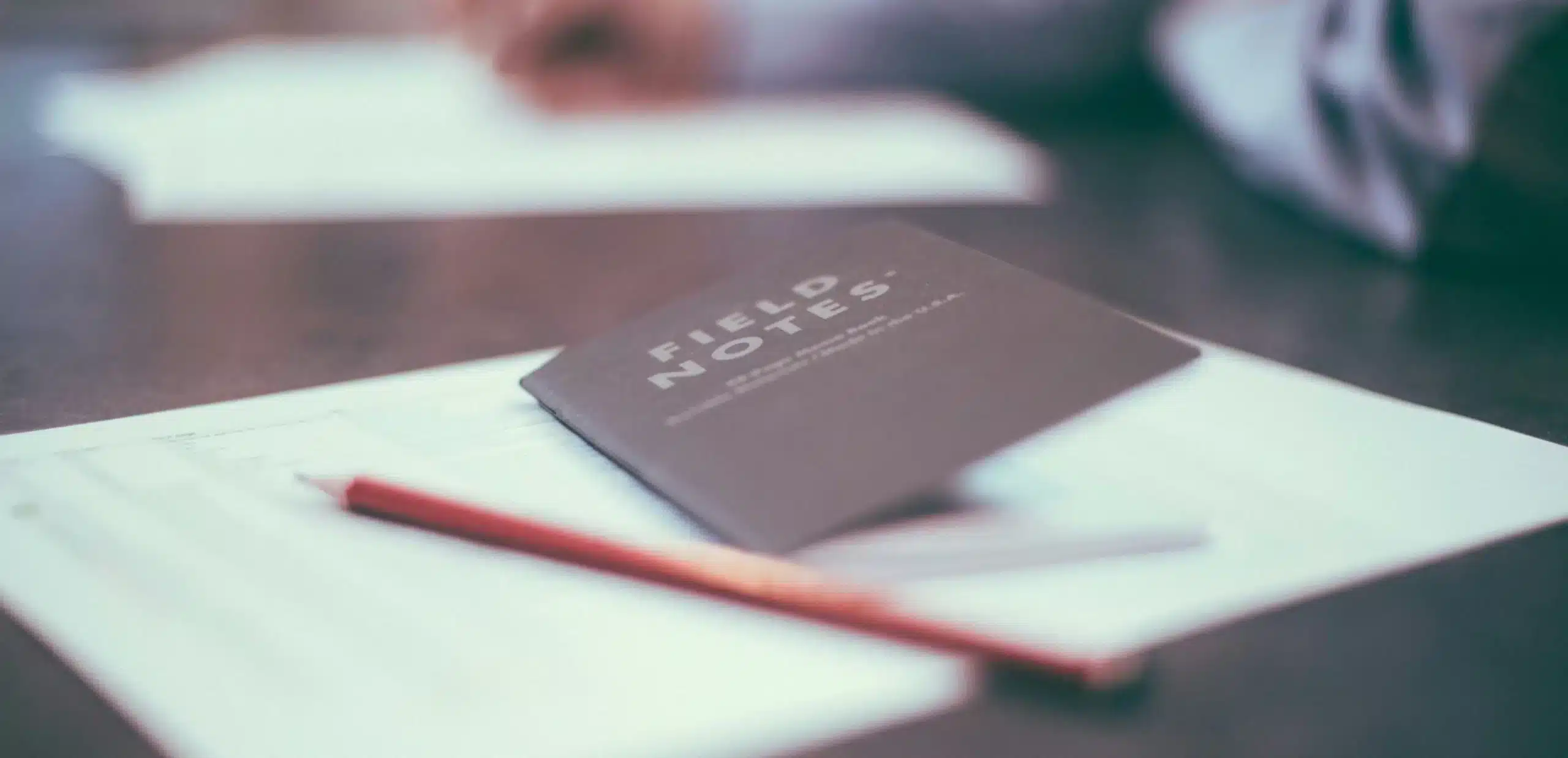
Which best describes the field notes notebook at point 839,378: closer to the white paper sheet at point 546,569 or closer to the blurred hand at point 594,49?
the white paper sheet at point 546,569

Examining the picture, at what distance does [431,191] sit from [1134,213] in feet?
1.42

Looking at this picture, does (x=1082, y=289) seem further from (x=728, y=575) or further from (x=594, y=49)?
(x=594, y=49)

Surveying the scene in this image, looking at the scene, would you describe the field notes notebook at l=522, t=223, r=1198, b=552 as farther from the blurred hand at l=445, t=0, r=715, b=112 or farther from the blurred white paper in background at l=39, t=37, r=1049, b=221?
the blurred hand at l=445, t=0, r=715, b=112

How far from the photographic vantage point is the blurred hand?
1.15 m

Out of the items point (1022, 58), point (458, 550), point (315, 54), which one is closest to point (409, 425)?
point (458, 550)

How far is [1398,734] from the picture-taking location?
1.13ft

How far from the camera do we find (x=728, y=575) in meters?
0.38

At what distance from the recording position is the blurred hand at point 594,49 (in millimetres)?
1146

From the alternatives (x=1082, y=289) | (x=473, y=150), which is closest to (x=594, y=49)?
(x=473, y=150)

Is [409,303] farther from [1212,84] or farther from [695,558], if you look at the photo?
[1212,84]

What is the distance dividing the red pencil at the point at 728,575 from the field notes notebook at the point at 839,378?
23 millimetres

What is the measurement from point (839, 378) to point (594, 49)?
0.79m

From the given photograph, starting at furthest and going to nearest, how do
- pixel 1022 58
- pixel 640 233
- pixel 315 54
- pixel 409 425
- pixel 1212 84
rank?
1. pixel 315 54
2. pixel 1022 58
3. pixel 1212 84
4. pixel 640 233
5. pixel 409 425

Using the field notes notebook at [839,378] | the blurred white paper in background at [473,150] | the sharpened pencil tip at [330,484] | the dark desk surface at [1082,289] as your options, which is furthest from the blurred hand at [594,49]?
the sharpened pencil tip at [330,484]
